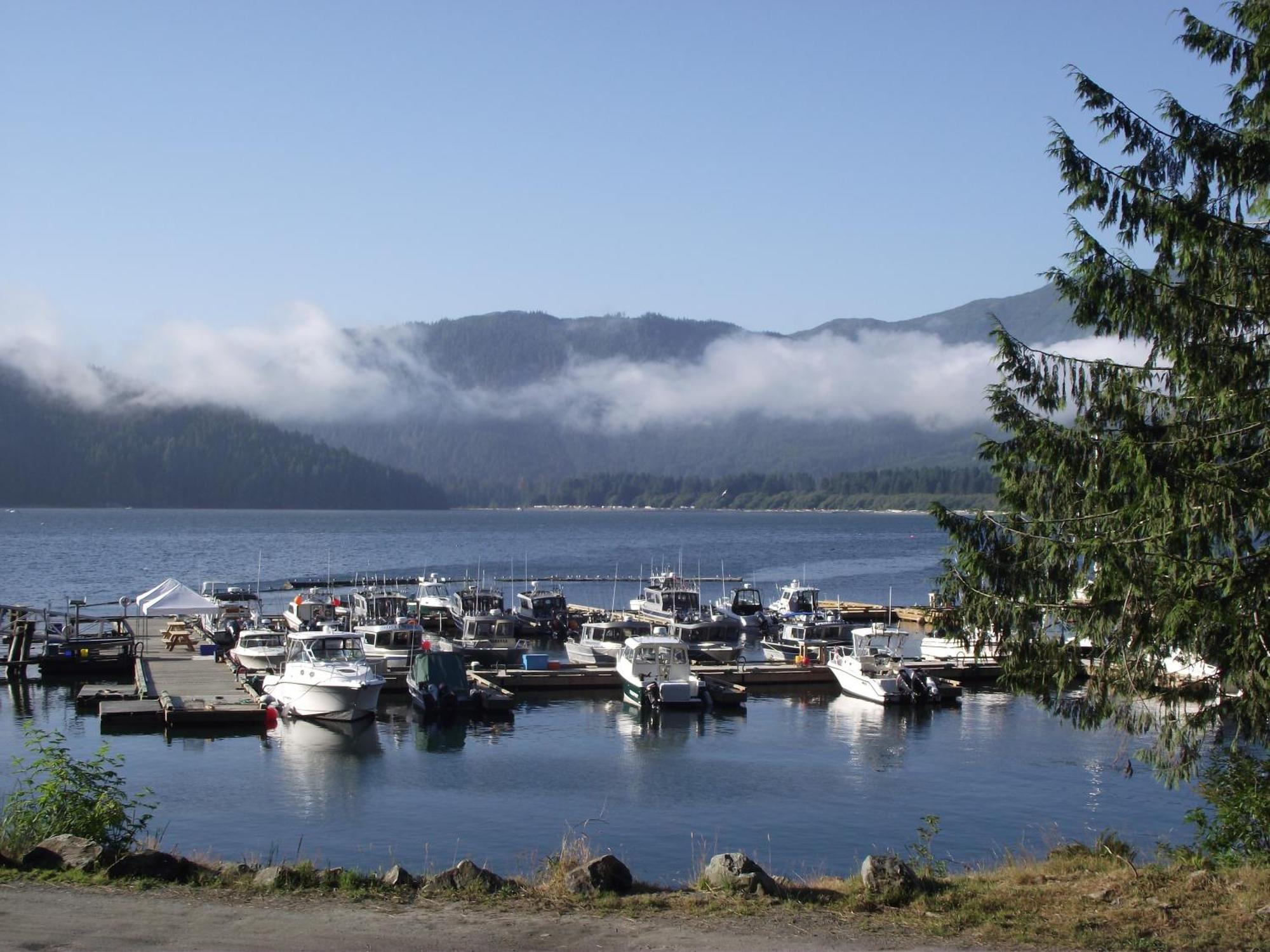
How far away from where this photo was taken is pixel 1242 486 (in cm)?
1373

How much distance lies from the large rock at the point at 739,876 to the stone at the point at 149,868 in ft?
18.8

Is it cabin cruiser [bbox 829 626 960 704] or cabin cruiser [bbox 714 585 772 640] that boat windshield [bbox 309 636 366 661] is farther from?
cabin cruiser [bbox 714 585 772 640]

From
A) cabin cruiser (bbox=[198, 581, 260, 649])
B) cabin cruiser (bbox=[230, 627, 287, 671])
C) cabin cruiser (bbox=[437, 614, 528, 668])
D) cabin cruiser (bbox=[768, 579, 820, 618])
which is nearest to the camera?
cabin cruiser (bbox=[230, 627, 287, 671])

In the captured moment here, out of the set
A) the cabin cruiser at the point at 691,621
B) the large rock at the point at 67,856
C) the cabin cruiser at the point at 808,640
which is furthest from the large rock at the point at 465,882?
the cabin cruiser at the point at 808,640

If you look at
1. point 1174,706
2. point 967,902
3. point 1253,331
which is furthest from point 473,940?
point 1253,331

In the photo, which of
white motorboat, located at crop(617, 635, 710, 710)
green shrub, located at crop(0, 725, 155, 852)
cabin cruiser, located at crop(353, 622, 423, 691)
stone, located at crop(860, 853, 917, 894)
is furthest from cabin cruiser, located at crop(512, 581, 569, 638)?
stone, located at crop(860, 853, 917, 894)

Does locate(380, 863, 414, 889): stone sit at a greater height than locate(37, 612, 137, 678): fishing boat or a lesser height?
greater

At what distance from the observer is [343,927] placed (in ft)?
40.3

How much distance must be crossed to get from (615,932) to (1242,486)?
8070mm

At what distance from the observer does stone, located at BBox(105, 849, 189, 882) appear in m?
13.7

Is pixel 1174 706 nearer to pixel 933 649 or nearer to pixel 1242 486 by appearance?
pixel 1242 486

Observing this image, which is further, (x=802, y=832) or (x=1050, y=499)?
(x=802, y=832)

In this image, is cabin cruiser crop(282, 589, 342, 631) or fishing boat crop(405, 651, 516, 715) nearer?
fishing boat crop(405, 651, 516, 715)

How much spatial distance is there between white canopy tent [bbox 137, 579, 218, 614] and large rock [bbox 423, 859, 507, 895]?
44.8 metres
